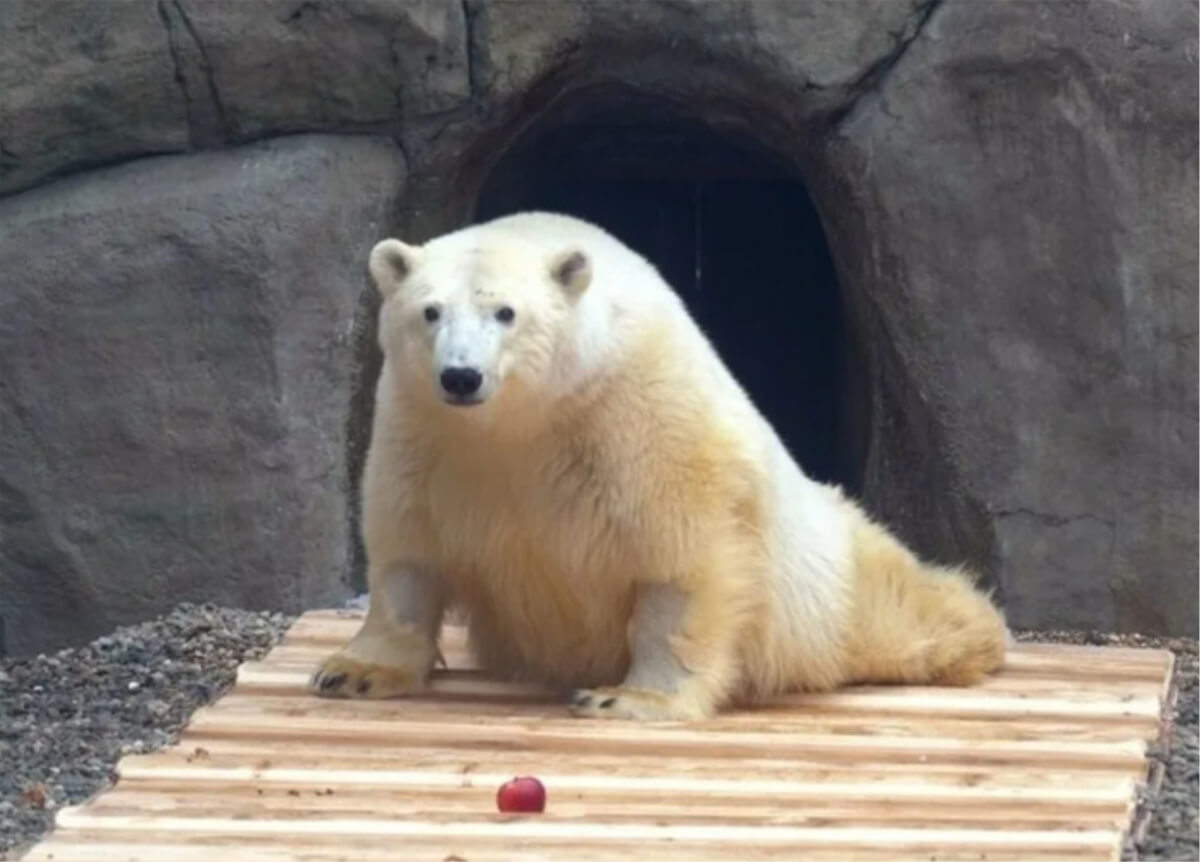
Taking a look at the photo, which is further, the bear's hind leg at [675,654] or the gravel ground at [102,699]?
the bear's hind leg at [675,654]

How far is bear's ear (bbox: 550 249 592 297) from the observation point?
579cm

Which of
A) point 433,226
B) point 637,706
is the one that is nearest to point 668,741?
point 637,706

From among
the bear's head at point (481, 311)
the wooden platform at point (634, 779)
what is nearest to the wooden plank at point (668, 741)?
the wooden platform at point (634, 779)

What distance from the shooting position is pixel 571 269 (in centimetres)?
580

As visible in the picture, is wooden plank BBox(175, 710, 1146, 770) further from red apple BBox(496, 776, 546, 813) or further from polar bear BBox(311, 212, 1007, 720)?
red apple BBox(496, 776, 546, 813)

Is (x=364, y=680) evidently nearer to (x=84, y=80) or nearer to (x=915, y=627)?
(x=915, y=627)

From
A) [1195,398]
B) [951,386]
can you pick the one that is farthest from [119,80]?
[1195,398]

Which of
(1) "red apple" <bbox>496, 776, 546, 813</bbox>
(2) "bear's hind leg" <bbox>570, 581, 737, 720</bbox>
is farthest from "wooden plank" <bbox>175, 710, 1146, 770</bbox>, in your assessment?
(1) "red apple" <bbox>496, 776, 546, 813</bbox>

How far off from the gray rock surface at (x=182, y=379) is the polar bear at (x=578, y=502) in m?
1.79

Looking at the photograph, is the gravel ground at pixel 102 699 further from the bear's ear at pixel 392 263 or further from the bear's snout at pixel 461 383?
the bear's ear at pixel 392 263

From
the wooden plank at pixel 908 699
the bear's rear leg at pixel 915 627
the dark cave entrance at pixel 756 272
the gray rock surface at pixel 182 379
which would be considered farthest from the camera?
the dark cave entrance at pixel 756 272

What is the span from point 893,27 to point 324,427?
2087 mm

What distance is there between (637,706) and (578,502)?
0.47 m

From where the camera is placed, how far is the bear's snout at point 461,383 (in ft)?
17.9
